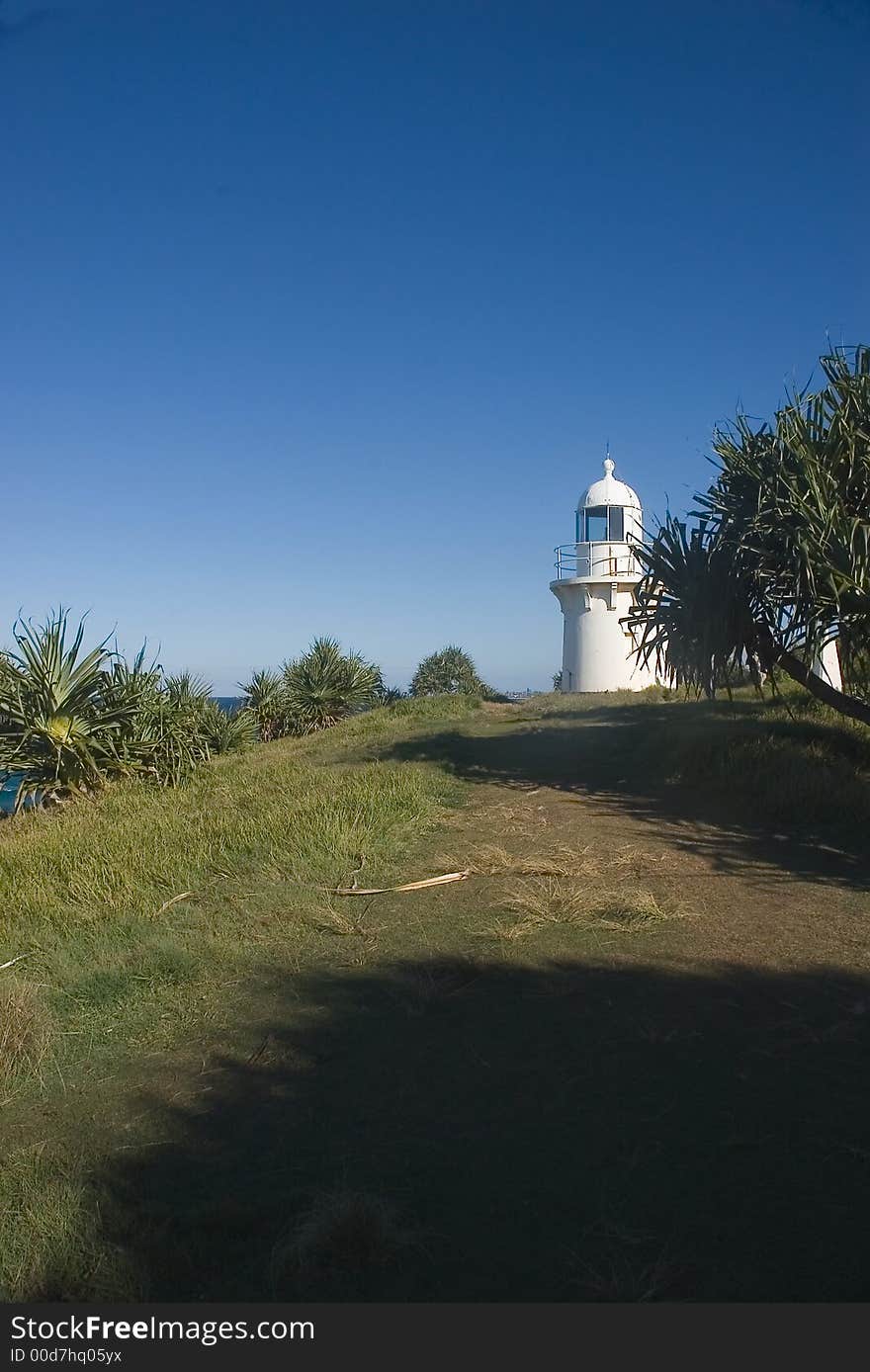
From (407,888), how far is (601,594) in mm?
19689

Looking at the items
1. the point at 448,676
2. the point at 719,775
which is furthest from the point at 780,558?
the point at 448,676

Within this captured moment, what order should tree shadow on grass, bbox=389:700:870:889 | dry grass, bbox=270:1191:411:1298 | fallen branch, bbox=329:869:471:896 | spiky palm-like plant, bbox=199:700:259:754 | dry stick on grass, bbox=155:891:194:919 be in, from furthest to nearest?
spiky palm-like plant, bbox=199:700:259:754 < tree shadow on grass, bbox=389:700:870:889 < fallen branch, bbox=329:869:471:896 < dry stick on grass, bbox=155:891:194:919 < dry grass, bbox=270:1191:411:1298

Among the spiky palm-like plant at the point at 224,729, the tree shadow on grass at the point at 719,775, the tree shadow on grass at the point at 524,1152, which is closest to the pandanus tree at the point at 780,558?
the tree shadow on grass at the point at 719,775

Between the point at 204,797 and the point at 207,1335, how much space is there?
1139 centimetres

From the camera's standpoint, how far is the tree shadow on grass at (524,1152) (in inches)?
125

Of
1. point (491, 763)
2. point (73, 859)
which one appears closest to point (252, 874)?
point (73, 859)

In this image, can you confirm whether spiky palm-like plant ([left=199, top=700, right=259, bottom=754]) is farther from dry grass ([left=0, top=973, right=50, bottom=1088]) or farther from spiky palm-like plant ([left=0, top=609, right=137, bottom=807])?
dry grass ([left=0, top=973, right=50, bottom=1088])

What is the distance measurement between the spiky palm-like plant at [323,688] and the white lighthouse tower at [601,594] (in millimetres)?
5983

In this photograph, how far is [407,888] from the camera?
802cm

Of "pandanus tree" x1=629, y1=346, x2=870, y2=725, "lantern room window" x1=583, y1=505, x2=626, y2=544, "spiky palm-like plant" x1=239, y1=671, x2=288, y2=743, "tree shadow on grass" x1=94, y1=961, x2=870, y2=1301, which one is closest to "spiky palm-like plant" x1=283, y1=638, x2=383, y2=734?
"spiky palm-like plant" x1=239, y1=671, x2=288, y2=743

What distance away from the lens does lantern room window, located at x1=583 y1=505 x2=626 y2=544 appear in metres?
27.5

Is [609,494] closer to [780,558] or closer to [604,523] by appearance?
[604,523]

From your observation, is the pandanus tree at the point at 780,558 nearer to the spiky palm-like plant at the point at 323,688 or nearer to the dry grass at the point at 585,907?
the dry grass at the point at 585,907

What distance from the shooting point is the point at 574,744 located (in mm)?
16656
